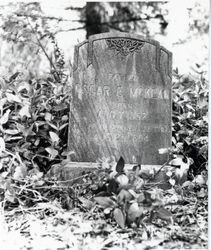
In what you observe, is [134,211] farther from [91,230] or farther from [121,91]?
[121,91]

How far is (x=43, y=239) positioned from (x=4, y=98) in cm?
136

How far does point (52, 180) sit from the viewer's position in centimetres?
230

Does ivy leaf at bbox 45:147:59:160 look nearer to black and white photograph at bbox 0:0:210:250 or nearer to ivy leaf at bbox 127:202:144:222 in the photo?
black and white photograph at bbox 0:0:210:250

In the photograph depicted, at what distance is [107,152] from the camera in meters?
2.56

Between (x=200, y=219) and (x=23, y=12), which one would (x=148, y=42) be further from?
(x=23, y=12)

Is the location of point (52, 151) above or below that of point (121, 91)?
below

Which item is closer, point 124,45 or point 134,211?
point 134,211

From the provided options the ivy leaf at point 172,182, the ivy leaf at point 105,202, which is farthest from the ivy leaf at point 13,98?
the ivy leaf at point 172,182

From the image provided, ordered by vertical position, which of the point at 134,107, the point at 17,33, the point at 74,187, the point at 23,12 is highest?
the point at 23,12

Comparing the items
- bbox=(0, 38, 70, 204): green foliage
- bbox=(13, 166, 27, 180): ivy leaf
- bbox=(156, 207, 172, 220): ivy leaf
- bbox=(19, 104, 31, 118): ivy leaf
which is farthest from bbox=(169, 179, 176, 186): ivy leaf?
bbox=(19, 104, 31, 118): ivy leaf

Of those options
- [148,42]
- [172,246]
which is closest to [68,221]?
[172,246]

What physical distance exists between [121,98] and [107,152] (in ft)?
1.52

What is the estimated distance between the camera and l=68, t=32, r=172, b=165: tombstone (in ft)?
8.45

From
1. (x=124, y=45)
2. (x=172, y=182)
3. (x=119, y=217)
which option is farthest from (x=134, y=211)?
(x=124, y=45)
